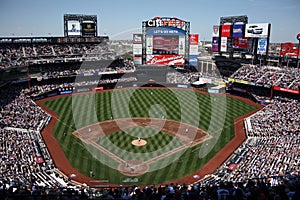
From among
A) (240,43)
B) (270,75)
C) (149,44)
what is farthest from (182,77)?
(270,75)

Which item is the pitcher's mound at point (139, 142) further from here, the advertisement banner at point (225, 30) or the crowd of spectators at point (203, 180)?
the advertisement banner at point (225, 30)

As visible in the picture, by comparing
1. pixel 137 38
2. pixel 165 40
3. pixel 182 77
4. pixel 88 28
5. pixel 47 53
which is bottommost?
pixel 182 77

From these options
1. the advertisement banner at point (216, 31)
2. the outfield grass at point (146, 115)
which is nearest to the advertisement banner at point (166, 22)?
the advertisement banner at point (216, 31)

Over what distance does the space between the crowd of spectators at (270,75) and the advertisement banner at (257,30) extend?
6.66 metres

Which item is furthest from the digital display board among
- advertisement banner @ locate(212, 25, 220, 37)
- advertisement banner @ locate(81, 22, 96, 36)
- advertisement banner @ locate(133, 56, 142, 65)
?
advertisement banner @ locate(81, 22, 96, 36)

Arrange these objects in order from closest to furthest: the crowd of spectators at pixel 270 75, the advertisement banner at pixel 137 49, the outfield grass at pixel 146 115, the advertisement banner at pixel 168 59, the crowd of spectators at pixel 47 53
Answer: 1. the outfield grass at pixel 146 115
2. the crowd of spectators at pixel 270 75
3. the crowd of spectators at pixel 47 53
4. the advertisement banner at pixel 168 59
5. the advertisement banner at pixel 137 49

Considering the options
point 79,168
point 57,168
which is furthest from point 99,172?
point 57,168

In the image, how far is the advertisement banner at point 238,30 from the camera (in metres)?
56.8

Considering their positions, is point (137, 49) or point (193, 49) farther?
point (137, 49)

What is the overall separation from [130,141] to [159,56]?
3328 centimetres

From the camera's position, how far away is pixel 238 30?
189ft

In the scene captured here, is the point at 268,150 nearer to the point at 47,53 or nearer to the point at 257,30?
the point at 257,30

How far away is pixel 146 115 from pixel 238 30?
30.7 metres

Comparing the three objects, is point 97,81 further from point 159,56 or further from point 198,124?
point 198,124
